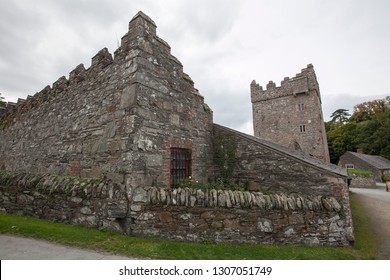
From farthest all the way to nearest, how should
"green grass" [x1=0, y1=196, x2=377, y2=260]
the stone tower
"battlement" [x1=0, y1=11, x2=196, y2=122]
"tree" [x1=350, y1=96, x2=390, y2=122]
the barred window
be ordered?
1. "tree" [x1=350, y1=96, x2=390, y2=122]
2. the stone tower
3. the barred window
4. "battlement" [x1=0, y1=11, x2=196, y2=122]
5. "green grass" [x1=0, y1=196, x2=377, y2=260]

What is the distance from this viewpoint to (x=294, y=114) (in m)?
28.2

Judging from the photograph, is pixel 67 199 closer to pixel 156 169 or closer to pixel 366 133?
pixel 156 169

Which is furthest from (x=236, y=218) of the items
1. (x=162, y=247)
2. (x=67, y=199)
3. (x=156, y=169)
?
(x=67, y=199)

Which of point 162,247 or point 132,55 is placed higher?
point 132,55

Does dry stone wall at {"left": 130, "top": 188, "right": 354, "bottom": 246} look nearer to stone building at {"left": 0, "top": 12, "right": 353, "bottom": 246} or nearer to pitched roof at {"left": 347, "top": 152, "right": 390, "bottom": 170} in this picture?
stone building at {"left": 0, "top": 12, "right": 353, "bottom": 246}

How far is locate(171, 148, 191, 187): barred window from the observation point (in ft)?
22.1

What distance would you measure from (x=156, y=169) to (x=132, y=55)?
3374 millimetres

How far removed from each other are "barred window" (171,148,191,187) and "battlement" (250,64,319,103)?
25527 mm

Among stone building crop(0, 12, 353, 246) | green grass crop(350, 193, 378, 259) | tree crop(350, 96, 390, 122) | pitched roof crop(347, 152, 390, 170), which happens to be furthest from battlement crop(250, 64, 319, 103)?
tree crop(350, 96, 390, 122)

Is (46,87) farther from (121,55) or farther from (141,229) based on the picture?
(141,229)

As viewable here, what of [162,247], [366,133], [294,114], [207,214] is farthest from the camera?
[366,133]

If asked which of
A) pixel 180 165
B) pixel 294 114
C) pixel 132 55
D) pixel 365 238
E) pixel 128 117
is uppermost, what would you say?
pixel 294 114

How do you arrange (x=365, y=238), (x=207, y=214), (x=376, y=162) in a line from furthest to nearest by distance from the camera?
(x=376, y=162)
(x=365, y=238)
(x=207, y=214)

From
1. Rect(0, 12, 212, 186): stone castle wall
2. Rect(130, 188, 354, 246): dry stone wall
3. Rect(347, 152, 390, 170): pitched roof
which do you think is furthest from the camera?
Rect(347, 152, 390, 170): pitched roof
